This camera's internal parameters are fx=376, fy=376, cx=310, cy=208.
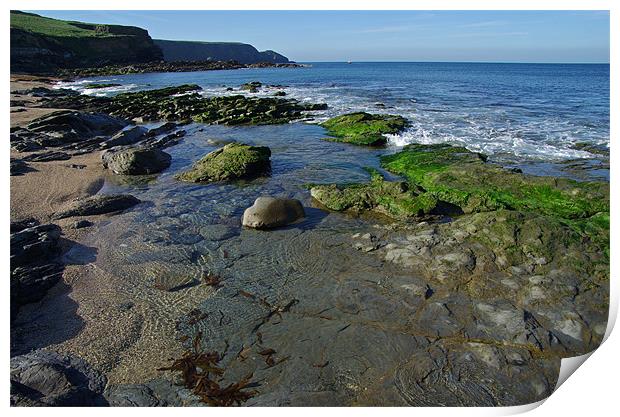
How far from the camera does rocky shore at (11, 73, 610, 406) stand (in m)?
4.59

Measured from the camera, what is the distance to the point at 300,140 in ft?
59.4

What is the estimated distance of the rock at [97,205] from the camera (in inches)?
364

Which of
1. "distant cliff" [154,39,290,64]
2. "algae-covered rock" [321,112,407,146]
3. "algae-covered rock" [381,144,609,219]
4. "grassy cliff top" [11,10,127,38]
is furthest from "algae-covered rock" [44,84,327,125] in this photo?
"distant cliff" [154,39,290,64]

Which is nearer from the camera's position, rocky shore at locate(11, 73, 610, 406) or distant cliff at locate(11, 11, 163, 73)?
rocky shore at locate(11, 73, 610, 406)

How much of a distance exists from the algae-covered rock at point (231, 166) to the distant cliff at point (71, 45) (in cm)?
5085

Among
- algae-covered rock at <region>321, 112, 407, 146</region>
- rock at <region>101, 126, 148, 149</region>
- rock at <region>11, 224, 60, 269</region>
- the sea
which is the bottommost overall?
the sea

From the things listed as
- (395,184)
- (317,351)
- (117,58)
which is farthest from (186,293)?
(117,58)

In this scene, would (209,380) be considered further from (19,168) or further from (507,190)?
(19,168)

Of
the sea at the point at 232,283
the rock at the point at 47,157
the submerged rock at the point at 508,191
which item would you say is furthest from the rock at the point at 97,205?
the submerged rock at the point at 508,191

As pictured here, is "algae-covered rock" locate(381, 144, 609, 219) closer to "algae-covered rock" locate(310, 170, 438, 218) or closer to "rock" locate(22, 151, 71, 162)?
"algae-covered rock" locate(310, 170, 438, 218)

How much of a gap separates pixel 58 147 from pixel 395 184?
14.5 meters

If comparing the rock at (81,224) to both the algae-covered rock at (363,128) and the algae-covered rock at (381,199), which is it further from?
the algae-covered rock at (363,128)

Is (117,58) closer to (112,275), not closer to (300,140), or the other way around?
(300,140)

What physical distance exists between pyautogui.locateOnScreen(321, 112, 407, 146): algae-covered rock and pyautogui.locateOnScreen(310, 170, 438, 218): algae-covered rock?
23.7 ft
